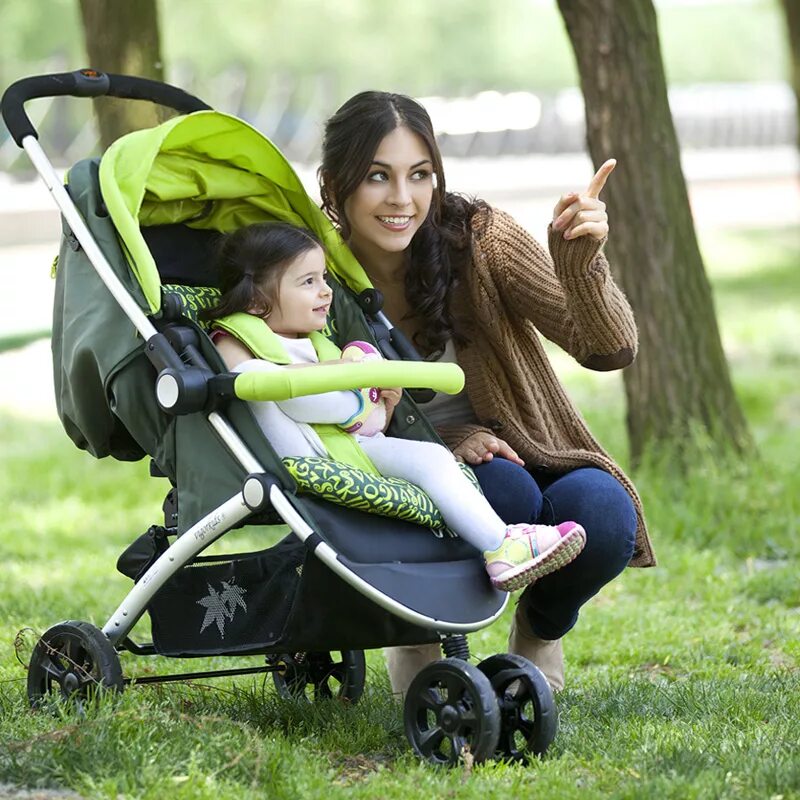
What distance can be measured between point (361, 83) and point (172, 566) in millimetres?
36230

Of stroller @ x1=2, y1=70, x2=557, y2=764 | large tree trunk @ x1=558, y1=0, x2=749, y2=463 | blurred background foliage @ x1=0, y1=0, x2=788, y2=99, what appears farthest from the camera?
blurred background foliage @ x1=0, y1=0, x2=788, y2=99

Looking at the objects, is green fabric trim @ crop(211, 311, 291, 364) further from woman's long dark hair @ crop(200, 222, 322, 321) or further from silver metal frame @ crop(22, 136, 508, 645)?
silver metal frame @ crop(22, 136, 508, 645)

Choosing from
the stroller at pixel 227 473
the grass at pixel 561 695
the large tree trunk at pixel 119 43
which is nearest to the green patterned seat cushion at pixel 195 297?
the stroller at pixel 227 473

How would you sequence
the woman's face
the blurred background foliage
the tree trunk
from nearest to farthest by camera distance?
the woman's face < the tree trunk < the blurred background foliage

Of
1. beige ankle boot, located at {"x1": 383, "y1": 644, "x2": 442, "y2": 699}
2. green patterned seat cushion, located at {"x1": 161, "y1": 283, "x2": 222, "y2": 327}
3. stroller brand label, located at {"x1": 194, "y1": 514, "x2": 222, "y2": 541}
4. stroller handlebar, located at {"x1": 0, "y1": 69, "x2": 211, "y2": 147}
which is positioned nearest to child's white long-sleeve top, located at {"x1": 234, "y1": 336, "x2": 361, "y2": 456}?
stroller brand label, located at {"x1": 194, "y1": 514, "x2": 222, "y2": 541}

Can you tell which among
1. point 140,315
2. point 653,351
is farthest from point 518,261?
point 653,351

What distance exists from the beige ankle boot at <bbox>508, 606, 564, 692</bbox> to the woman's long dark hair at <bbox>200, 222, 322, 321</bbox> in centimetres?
113

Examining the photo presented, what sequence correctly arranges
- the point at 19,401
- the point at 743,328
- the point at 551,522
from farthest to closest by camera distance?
the point at 743,328 < the point at 19,401 < the point at 551,522

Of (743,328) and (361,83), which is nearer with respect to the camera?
(743,328)

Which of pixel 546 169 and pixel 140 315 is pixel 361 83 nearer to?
pixel 546 169

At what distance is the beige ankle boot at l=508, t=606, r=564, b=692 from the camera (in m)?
4.12

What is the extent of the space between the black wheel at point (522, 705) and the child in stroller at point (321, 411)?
20cm

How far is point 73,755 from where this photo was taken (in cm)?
327

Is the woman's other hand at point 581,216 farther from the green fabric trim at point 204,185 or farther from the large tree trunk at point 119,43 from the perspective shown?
the large tree trunk at point 119,43
